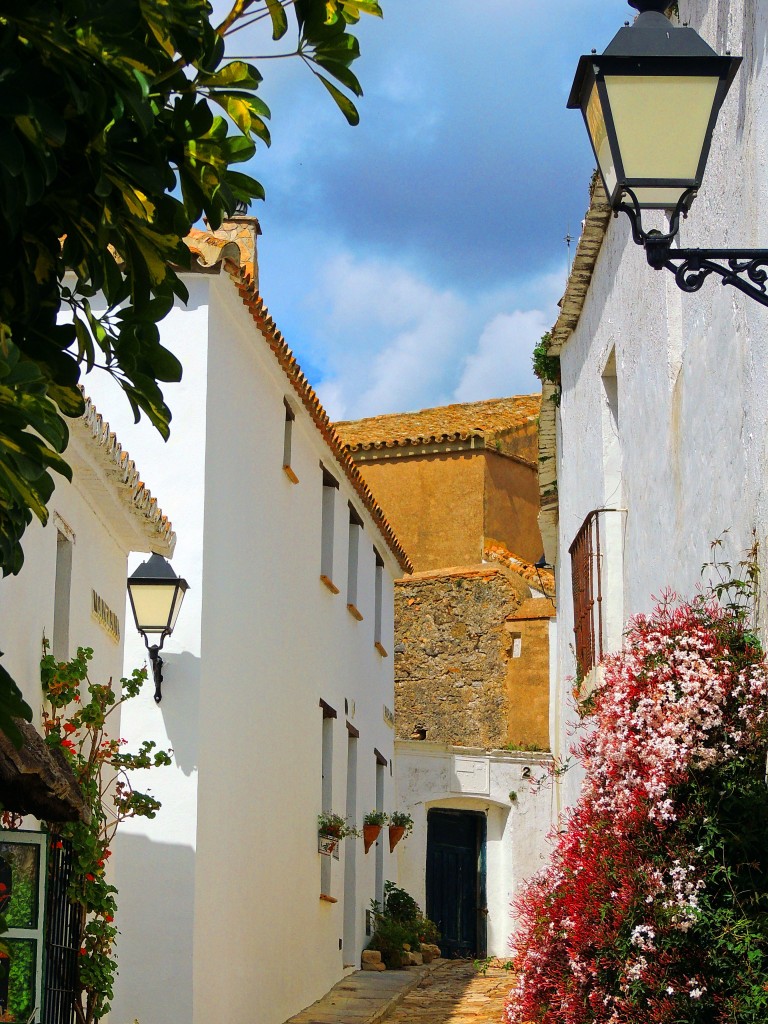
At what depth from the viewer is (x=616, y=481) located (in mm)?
11461

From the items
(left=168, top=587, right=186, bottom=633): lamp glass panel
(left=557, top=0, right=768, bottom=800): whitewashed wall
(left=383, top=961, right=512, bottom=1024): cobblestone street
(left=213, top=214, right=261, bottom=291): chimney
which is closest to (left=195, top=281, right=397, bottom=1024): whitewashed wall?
(left=168, top=587, right=186, bottom=633): lamp glass panel

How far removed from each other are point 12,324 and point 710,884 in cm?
421

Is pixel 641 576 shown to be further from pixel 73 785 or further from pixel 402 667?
pixel 402 667

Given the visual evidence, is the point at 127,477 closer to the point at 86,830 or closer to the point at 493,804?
the point at 86,830

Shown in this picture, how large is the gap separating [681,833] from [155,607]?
493cm

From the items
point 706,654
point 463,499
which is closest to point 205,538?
point 706,654

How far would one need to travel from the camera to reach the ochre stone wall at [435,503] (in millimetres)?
28547

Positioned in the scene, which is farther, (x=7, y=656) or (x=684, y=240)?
(x=684, y=240)

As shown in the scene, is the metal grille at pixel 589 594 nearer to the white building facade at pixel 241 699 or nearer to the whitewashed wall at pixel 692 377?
the whitewashed wall at pixel 692 377

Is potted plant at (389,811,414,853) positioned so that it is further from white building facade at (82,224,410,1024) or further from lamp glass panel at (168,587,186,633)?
lamp glass panel at (168,587,186,633)

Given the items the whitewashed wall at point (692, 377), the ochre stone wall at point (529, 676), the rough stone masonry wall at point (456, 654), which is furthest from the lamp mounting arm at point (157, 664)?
the rough stone masonry wall at point (456, 654)

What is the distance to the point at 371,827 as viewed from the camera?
1828 centimetres

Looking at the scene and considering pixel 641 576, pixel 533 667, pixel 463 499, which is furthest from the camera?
pixel 463 499

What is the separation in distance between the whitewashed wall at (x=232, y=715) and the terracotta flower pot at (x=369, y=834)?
2270 mm
